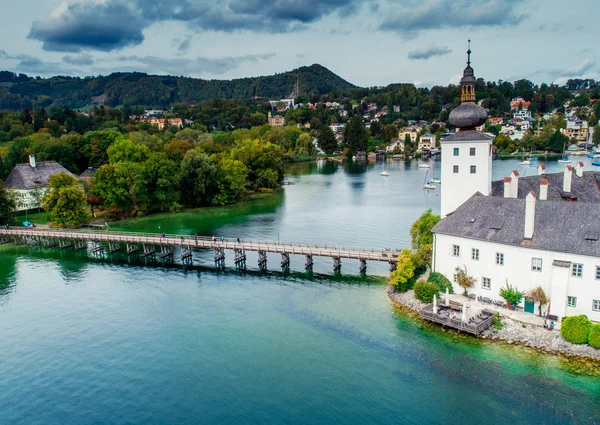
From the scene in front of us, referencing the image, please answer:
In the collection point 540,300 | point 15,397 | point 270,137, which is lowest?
point 15,397

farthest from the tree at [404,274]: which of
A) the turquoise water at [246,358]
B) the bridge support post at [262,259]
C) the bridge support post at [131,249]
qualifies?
the bridge support post at [131,249]

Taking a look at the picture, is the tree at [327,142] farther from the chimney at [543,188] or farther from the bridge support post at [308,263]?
the chimney at [543,188]

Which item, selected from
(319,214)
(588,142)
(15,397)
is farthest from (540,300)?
(588,142)

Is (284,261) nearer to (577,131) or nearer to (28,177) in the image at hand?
(28,177)

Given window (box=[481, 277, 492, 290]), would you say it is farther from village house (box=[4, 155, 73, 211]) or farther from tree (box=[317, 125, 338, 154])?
tree (box=[317, 125, 338, 154])

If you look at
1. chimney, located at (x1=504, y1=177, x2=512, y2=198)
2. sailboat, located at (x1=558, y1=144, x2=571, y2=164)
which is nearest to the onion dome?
chimney, located at (x1=504, y1=177, x2=512, y2=198)

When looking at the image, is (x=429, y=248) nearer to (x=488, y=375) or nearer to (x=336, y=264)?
(x=336, y=264)

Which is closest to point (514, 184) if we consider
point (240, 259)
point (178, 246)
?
point (240, 259)
